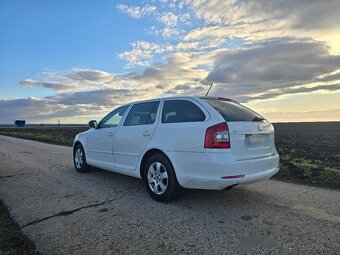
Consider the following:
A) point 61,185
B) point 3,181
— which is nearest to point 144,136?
point 61,185

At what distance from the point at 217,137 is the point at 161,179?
1.28 m

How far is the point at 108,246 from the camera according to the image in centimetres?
362

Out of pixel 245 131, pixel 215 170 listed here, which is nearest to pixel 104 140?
pixel 215 170

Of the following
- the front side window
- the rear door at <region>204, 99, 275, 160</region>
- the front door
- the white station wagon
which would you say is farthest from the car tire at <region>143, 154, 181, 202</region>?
the front side window

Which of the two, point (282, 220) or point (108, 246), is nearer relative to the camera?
point (108, 246)

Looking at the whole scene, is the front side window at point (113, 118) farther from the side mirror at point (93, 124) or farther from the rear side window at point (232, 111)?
the rear side window at point (232, 111)

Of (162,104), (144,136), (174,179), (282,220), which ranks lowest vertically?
(282,220)

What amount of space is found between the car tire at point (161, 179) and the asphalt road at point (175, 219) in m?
A: 0.16

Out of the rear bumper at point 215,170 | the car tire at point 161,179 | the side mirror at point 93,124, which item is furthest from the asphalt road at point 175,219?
the side mirror at point 93,124

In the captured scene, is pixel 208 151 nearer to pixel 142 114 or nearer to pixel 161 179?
pixel 161 179

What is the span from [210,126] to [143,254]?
208cm

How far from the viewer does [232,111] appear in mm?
5156

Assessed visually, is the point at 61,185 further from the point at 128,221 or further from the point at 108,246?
the point at 108,246

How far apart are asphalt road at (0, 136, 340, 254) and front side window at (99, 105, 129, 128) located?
1.29 m
